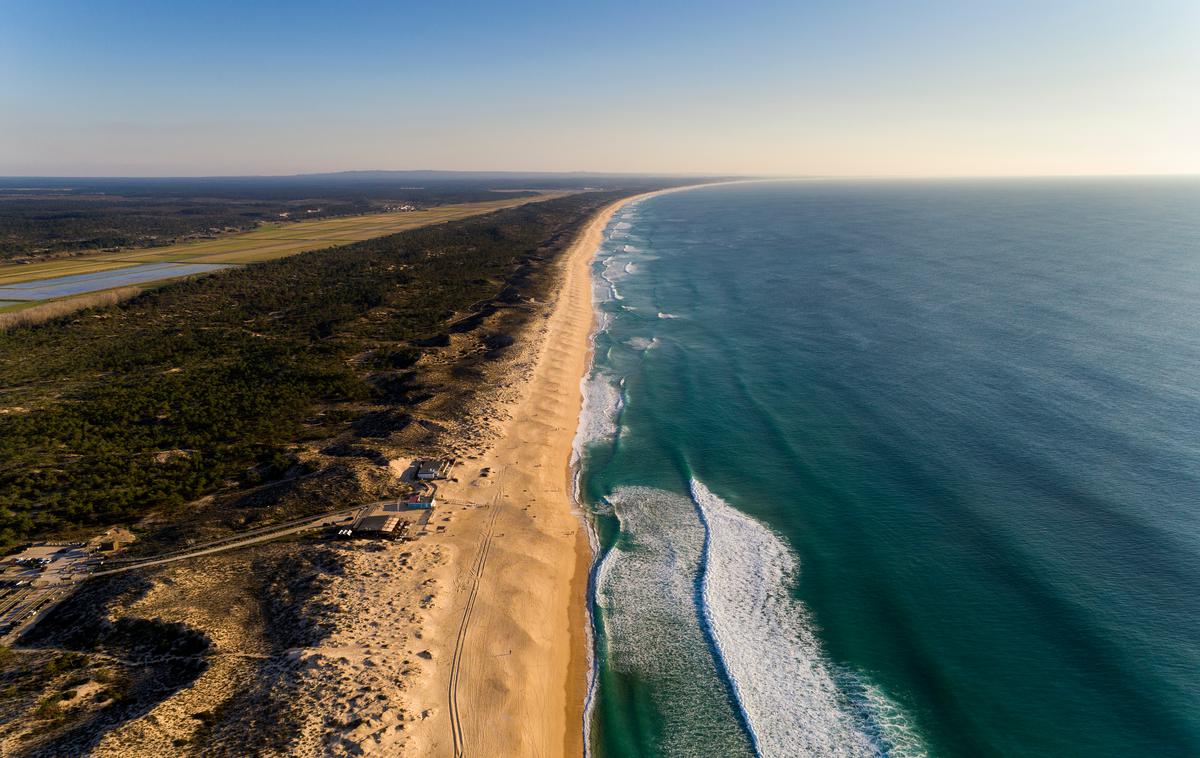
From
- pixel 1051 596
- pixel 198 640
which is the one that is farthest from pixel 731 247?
pixel 198 640

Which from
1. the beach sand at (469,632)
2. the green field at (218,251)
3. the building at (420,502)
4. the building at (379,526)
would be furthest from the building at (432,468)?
the green field at (218,251)

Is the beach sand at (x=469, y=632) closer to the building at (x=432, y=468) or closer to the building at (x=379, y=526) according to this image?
the building at (x=432, y=468)

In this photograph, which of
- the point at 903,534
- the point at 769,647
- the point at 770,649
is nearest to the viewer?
the point at 770,649

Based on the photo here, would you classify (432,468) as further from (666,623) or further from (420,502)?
(666,623)

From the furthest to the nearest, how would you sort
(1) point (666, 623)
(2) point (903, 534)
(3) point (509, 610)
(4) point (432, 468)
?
(4) point (432, 468)
(2) point (903, 534)
(3) point (509, 610)
(1) point (666, 623)

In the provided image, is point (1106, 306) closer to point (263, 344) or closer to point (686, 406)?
point (686, 406)

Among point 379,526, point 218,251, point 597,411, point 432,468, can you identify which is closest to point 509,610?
point 379,526

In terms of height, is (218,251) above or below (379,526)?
above
